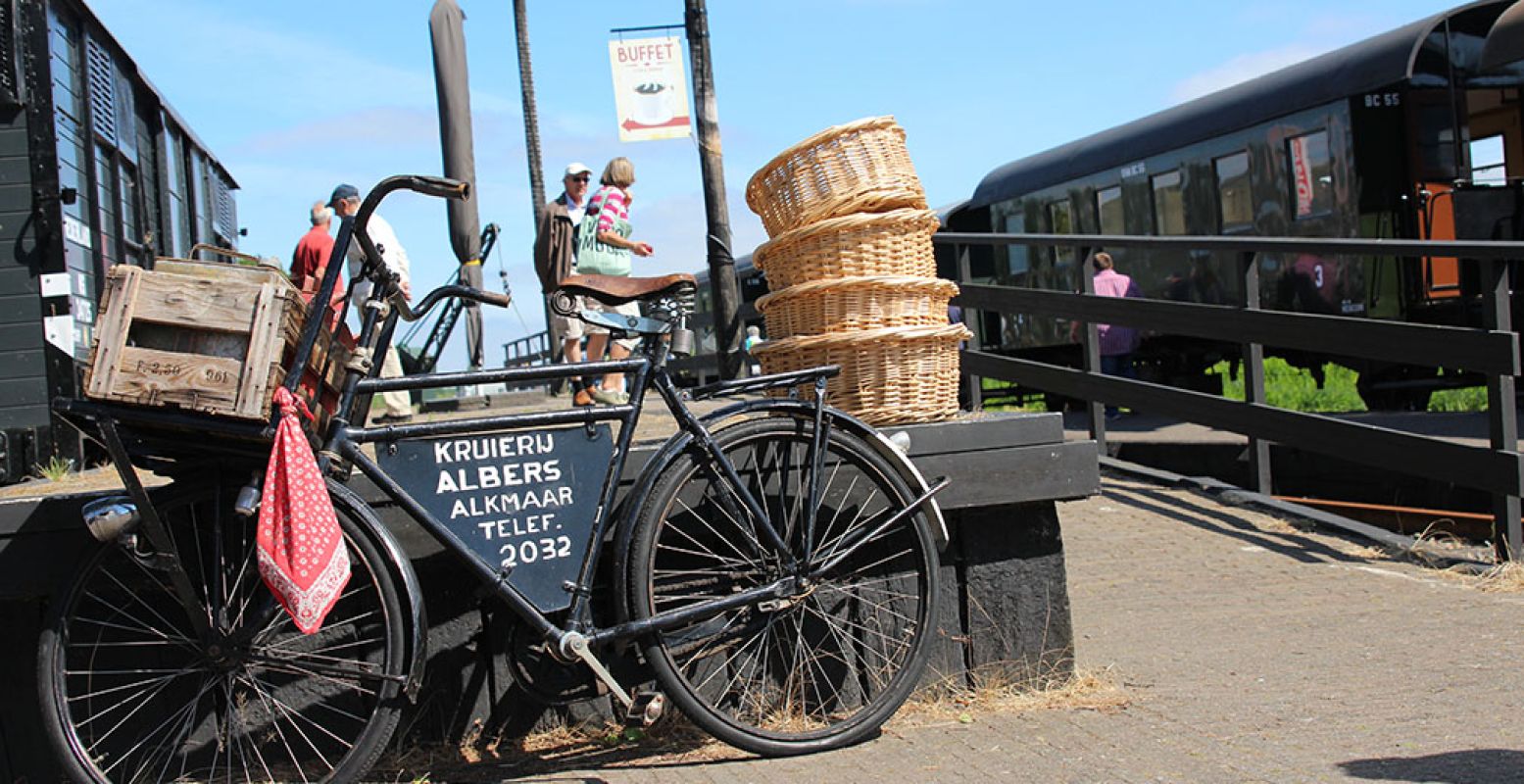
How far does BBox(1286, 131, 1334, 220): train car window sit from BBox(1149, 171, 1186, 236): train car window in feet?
6.18

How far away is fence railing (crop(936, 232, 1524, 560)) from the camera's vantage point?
6715 mm

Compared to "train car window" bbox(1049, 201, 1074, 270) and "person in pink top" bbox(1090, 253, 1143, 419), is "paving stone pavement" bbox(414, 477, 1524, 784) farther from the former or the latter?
"train car window" bbox(1049, 201, 1074, 270)

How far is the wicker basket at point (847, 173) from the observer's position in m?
4.80

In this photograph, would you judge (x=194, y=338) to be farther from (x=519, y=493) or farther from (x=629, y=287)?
(x=629, y=287)

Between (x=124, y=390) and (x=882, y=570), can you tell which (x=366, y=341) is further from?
(x=882, y=570)

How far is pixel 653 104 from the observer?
12469 millimetres

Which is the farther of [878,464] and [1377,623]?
[1377,623]

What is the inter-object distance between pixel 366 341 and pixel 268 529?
63 centimetres

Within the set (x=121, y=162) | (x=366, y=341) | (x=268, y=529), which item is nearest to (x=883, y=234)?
(x=366, y=341)

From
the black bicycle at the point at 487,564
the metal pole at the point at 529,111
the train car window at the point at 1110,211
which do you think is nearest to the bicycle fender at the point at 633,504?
the black bicycle at the point at 487,564

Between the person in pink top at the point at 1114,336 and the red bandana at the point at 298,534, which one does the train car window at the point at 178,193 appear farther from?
the red bandana at the point at 298,534

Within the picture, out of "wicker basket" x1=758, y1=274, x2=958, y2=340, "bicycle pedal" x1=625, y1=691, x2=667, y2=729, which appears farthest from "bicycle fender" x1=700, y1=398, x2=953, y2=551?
"bicycle pedal" x1=625, y1=691, x2=667, y2=729

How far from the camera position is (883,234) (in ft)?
15.8

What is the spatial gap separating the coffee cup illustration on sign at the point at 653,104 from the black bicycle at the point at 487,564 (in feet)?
27.5
